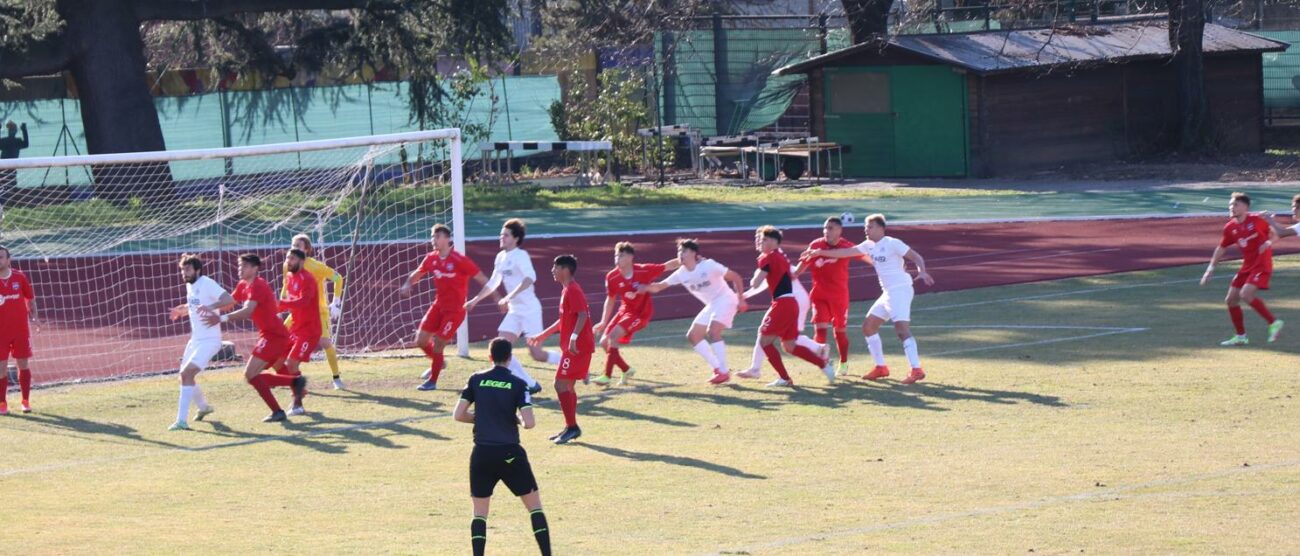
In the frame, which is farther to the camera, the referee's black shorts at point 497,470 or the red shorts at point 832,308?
the red shorts at point 832,308

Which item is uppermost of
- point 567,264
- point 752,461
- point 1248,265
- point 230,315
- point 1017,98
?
point 1017,98

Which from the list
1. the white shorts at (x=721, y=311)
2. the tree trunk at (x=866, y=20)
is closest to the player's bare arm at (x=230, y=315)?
the white shorts at (x=721, y=311)

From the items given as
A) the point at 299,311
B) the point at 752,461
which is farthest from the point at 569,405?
the point at 299,311

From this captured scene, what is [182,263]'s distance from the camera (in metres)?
14.3

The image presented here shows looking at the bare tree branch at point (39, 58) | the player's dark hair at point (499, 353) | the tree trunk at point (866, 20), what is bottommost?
the player's dark hair at point (499, 353)

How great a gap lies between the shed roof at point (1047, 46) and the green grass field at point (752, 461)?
67.6ft

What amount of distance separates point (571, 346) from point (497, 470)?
14.1 feet

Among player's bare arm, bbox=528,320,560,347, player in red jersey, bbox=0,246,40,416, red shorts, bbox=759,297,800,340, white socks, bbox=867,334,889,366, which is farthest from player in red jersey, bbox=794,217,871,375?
player in red jersey, bbox=0,246,40,416

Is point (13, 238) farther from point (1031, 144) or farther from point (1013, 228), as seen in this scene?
point (1031, 144)

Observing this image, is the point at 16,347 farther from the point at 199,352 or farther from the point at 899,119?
the point at 899,119

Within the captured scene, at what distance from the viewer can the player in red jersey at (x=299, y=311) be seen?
15.1m

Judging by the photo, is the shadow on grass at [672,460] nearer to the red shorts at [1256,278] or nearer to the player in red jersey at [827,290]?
the player in red jersey at [827,290]

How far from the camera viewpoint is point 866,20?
40.9m

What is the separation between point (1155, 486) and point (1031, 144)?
2998cm
